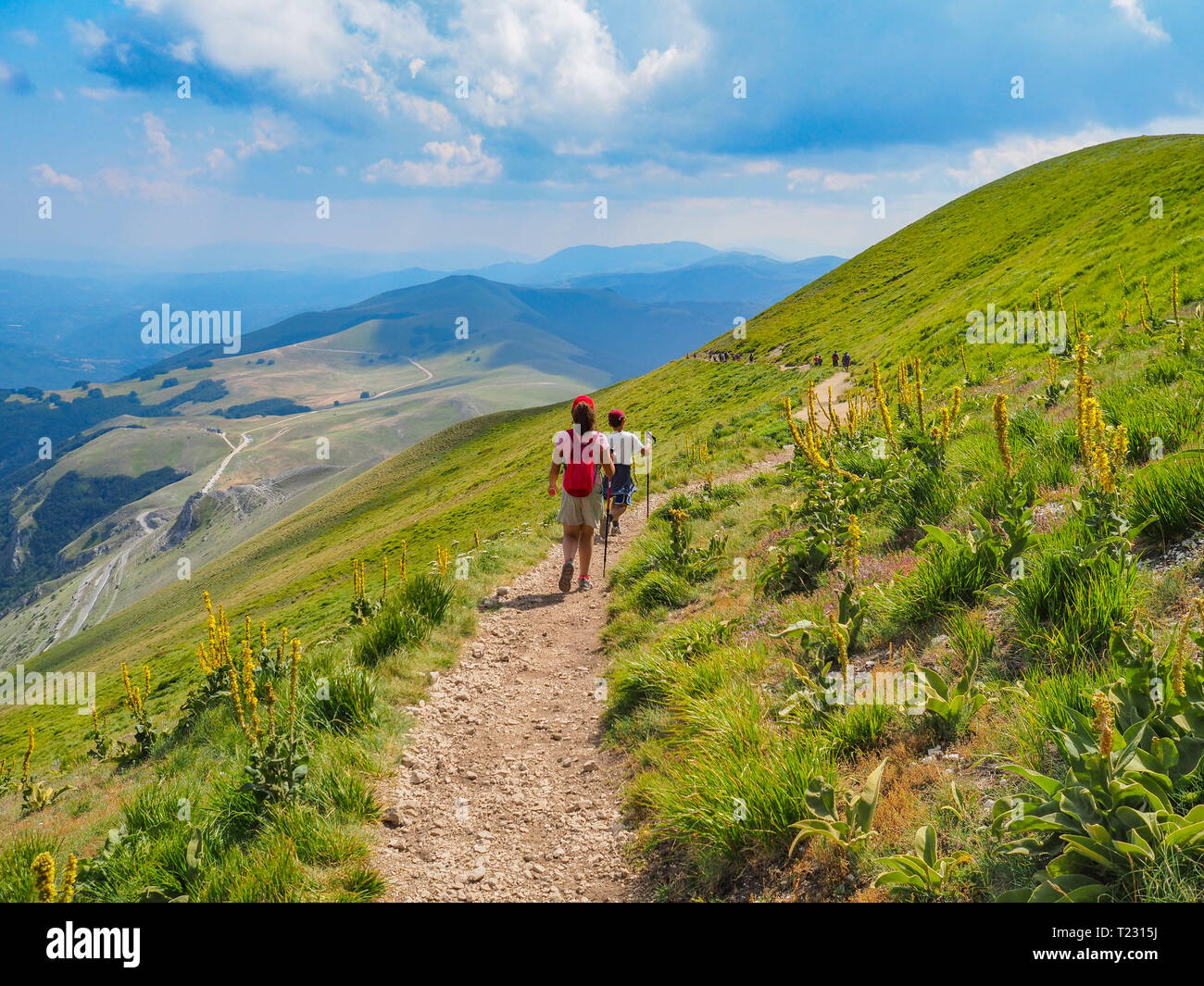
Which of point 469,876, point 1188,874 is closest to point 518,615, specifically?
point 469,876

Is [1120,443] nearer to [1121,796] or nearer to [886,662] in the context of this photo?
[886,662]

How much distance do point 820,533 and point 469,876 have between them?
4.94 m

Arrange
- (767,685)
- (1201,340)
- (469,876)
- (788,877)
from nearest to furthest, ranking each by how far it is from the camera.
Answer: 1. (788,877)
2. (469,876)
3. (767,685)
4. (1201,340)

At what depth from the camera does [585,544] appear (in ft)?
38.4

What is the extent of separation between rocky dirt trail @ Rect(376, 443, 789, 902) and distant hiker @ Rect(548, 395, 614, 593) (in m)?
2.22

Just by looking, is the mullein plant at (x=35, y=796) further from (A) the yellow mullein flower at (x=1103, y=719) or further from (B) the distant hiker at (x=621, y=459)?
(A) the yellow mullein flower at (x=1103, y=719)

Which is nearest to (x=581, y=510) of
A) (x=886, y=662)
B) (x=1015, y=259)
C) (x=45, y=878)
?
(x=886, y=662)

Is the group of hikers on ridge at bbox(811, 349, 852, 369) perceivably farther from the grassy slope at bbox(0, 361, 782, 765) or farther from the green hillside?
the green hillside

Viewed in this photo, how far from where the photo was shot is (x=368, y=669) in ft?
26.4

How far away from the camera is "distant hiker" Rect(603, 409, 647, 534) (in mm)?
14391
